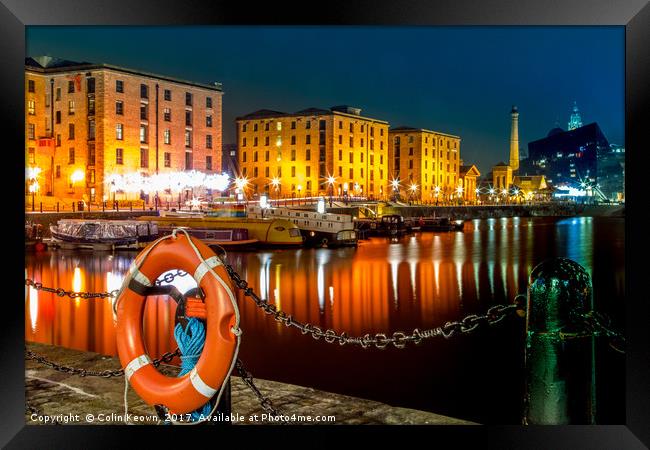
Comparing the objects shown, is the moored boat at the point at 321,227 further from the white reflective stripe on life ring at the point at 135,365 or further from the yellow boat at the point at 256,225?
the white reflective stripe on life ring at the point at 135,365

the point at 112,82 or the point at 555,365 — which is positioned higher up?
the point at 112,82

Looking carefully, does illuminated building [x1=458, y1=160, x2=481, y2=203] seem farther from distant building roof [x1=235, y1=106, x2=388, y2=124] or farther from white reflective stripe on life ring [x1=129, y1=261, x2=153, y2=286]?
white reflective stripe on life ring [x1=129, y1=261, x2=153, y2=286]

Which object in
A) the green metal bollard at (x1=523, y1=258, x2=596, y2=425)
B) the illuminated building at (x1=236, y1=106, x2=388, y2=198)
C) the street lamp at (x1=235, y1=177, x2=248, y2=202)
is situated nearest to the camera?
the green metal bollard at (x1=523, y1=258, x2=596, y2=425)

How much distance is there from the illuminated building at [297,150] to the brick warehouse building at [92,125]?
12610mm

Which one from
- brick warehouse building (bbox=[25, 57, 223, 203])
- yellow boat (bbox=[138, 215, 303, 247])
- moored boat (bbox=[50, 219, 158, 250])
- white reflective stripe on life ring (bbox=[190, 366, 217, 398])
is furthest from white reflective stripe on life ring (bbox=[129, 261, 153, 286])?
brick warehouse building (bbox=[25, 57, 223, 203])

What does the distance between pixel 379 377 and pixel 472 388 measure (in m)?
0.92

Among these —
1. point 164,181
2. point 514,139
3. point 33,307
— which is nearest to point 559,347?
point 33,307

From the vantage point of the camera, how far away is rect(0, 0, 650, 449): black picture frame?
3600mm

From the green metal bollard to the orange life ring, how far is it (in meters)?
1.43

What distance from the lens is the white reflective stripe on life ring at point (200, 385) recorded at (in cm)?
326
